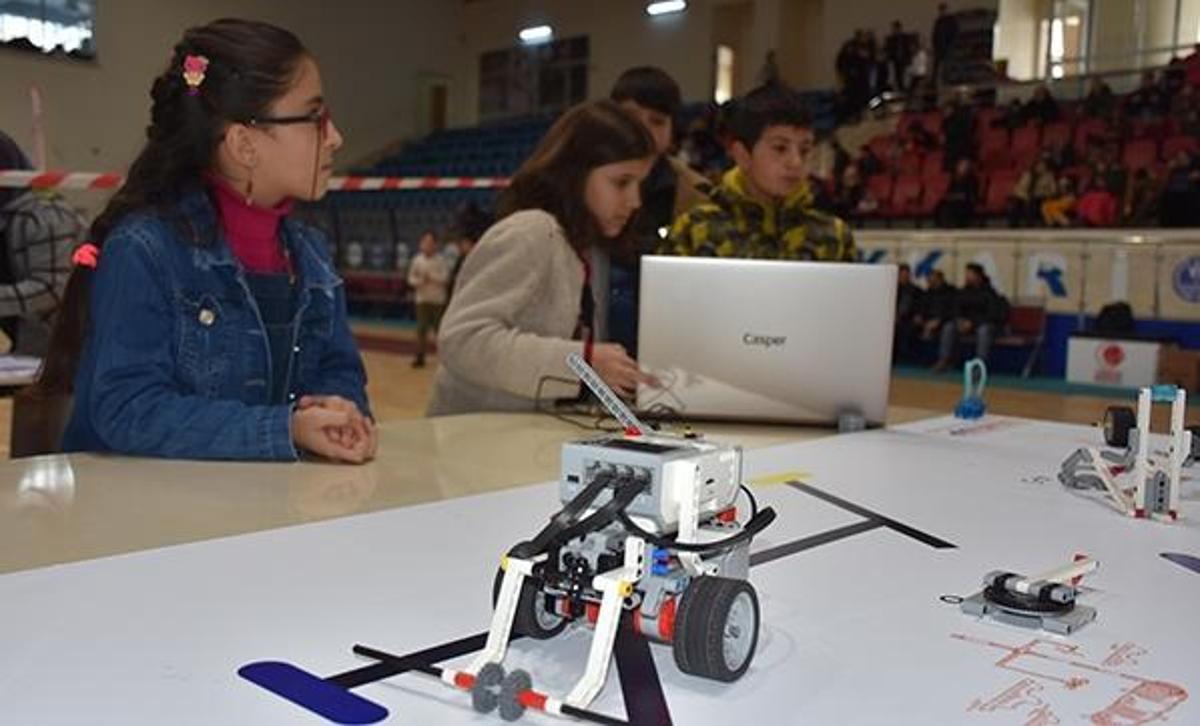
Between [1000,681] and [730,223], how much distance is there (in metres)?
1.77

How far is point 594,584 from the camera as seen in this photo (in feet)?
2.22

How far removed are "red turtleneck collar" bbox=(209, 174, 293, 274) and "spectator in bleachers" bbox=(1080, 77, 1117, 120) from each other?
8.15 metres

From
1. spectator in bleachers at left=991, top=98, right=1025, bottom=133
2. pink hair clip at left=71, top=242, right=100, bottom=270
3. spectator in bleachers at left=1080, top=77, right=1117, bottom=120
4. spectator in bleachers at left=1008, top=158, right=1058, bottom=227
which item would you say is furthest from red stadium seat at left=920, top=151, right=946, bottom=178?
pink hair clip at left=71, top=242, right=100, bottom=270

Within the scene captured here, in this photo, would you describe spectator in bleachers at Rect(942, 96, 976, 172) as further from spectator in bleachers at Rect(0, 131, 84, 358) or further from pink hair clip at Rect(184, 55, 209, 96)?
pink hair clip at Rect(184, 55, 209, 96)

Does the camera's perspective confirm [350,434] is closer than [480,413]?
Yes

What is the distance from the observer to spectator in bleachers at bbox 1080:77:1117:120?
8.40 metres

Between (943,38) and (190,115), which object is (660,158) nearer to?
(190,115)

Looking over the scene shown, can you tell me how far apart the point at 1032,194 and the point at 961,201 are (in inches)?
21.3

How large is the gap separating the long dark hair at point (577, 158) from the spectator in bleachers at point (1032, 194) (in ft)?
21.8

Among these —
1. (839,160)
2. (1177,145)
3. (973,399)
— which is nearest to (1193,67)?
(1177,145)

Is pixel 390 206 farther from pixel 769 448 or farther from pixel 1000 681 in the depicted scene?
pixel 1000 681

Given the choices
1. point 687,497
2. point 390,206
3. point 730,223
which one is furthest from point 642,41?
point 687,497

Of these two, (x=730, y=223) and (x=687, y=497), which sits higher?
(x=730, y=223)

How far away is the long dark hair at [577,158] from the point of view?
6.54 feet
